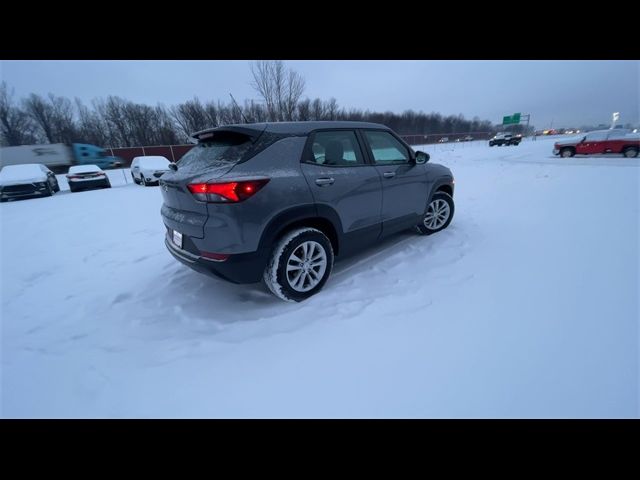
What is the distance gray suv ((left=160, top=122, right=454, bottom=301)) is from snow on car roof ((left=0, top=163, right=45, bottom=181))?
12551mm

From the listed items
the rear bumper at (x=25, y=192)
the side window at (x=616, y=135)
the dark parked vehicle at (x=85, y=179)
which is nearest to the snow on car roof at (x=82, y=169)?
the dark parked vehicle at (x=85, y=179)

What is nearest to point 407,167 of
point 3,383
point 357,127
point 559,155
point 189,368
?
point 357,127

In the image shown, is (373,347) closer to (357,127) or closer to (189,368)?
(189,368)

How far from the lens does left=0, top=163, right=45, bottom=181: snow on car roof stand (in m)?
10.4

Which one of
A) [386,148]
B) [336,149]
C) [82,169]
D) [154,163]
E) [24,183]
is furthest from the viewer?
[154,163]

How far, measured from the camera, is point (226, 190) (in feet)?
7.18

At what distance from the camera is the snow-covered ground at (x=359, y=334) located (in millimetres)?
1712

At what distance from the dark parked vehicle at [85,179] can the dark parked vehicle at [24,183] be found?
0.72m

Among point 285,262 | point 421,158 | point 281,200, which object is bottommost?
point 285,262

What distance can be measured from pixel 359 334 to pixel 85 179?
15.1 m

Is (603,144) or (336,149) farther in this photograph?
(603,144)

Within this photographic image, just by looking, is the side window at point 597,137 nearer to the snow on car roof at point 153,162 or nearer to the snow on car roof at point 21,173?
the snow on car roof at point 153,162

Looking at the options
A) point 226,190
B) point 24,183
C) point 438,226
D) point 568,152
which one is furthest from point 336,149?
point 568,152

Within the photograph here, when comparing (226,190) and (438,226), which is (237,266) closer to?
(226,190)
